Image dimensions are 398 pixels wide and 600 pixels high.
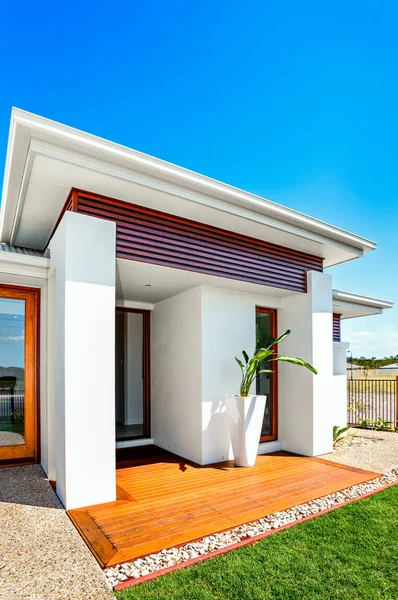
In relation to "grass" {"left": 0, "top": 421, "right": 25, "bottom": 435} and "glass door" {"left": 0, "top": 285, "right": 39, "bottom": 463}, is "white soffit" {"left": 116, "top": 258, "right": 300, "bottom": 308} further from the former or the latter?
"grass" {"left": 0, "top": 421, "right": 25, "bottom": 435}

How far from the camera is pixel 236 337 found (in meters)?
6.63

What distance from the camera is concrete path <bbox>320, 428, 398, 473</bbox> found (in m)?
6.07

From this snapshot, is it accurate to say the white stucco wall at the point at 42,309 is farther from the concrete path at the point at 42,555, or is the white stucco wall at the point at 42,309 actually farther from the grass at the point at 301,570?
the grass at the point at 301,570

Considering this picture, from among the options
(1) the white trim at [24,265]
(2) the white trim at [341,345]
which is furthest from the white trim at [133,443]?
(2) the white trim at [341,345]

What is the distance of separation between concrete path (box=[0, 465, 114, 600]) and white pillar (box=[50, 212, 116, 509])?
335mm

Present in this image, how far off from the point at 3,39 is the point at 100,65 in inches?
73.0

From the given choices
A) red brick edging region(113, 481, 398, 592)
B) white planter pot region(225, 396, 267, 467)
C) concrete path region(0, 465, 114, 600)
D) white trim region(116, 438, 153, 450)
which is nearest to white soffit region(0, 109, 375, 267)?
white planter pot region(225, 396, 267, 467)

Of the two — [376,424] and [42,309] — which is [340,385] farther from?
[42,309]

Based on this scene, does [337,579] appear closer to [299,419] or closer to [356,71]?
[299,419]

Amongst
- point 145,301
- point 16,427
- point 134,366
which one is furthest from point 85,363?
point 134,366

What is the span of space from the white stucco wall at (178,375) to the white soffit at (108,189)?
1.68 metres

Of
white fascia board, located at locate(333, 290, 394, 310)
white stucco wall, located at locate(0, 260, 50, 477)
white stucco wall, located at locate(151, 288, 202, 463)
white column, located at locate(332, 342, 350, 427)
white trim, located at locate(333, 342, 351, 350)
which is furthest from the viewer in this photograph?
white fascia board, located at locate(333, 290, 394, 310)

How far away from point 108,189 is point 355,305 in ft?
24.4

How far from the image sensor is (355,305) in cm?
967
